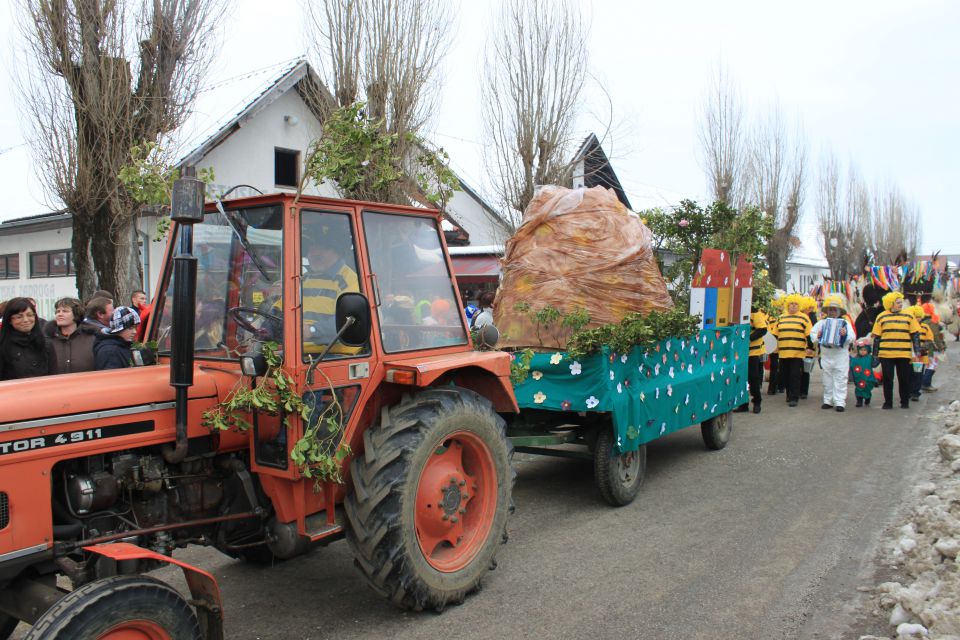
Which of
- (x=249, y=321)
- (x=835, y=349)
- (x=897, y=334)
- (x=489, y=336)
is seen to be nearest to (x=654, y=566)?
(x=489, y=336)

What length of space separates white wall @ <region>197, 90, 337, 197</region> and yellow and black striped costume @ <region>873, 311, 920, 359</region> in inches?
393

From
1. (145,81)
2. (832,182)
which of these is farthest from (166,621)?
(832,182)

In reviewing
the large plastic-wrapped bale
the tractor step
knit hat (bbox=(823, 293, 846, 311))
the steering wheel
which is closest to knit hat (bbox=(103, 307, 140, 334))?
the steering wheel

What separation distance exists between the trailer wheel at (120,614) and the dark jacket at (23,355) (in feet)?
11.6

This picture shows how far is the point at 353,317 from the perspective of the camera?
10.7 feet

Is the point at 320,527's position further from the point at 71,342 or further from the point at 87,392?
the point at 71,342

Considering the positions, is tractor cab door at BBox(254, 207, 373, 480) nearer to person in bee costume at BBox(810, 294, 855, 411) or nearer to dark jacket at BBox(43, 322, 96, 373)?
dark jacket at BBox(43, 322, 96, 373)

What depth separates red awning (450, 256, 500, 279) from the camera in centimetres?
1695

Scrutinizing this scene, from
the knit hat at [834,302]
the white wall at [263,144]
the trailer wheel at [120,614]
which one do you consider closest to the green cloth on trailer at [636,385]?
the trailer wheel at [120,614]

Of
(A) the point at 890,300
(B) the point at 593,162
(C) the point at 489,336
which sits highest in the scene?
(B) the point at 593,162

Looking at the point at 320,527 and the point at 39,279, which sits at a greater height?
the point at 39,279

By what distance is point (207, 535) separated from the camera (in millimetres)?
3602

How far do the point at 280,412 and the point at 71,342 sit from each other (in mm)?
3655

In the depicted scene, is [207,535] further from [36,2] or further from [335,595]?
[36,2]
